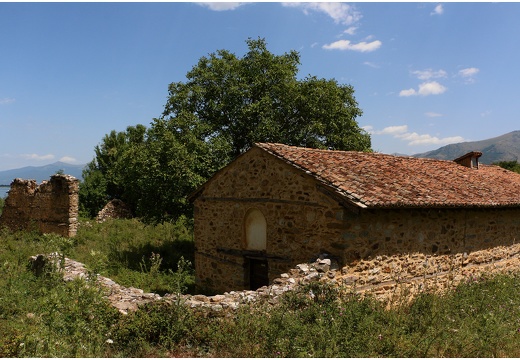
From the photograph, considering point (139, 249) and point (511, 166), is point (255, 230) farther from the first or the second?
point (511, 166)

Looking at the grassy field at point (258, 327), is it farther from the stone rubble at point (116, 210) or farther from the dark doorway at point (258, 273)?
the stone rubble at point (116, 210)

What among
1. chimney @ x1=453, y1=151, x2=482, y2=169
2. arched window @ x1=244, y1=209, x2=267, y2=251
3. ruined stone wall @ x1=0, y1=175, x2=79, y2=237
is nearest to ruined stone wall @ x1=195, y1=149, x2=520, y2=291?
arched window @ x1=244, y1=209, x2=267, y2=251

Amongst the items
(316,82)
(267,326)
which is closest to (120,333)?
(267,326)

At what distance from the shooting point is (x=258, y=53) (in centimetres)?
2342

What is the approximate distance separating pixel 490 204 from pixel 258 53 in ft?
52.5

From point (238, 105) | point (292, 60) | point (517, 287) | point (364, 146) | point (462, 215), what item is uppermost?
point (292, 60)

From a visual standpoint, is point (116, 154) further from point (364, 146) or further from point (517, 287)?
point (517, 287)

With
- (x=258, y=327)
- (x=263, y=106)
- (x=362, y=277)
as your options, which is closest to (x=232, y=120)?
(x=263, y=106)

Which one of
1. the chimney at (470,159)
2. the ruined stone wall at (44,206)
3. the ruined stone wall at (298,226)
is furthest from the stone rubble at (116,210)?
the chimney at (470,159)

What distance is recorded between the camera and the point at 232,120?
2186 cm

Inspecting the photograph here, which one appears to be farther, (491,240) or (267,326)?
(491,240)

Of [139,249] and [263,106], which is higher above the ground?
[263,106]

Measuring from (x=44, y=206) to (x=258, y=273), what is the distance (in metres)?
12.9

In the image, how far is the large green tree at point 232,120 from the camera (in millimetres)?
18812
